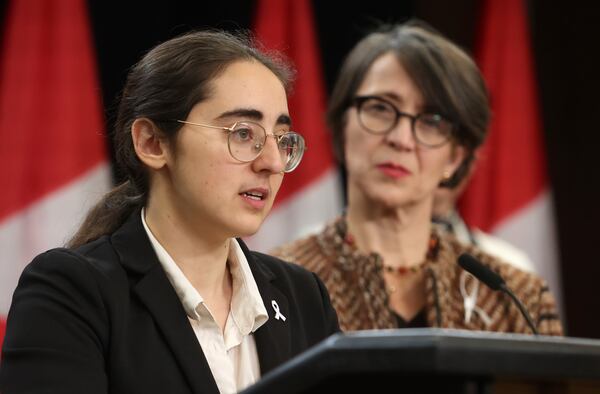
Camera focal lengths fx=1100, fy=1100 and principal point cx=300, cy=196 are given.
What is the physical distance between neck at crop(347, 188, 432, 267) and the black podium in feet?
6.61

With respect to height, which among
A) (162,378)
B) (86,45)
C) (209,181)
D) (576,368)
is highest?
(86,45)

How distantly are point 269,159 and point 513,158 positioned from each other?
3.26 m

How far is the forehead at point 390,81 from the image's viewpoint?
3312 millimetres

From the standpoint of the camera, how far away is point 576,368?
4.17ft

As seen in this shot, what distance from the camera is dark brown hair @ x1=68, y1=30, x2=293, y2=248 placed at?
2127mm

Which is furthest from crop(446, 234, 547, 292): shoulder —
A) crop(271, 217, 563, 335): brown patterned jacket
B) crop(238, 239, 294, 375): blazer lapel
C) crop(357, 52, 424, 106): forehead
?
crop(238, 239, 294, 375): blazer lapel

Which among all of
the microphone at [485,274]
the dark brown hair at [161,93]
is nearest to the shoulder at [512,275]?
the microphone at [485,274]

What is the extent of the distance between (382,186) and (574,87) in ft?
7.13

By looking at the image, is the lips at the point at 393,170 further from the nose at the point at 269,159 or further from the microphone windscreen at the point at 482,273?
the nose at the point at 269,159

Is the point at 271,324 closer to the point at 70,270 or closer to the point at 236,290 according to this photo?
the point at 236,290

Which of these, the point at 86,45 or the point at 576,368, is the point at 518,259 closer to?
the point at 86,45

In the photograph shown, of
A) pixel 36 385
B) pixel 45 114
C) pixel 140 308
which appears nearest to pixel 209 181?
pixel 140 308

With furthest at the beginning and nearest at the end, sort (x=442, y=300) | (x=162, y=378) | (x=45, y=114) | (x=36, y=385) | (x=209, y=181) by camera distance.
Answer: (x=45, y=114) → (x=442, y=300) → (x=209, y=181) → (x=162, y=378) → (x=36, y=385)

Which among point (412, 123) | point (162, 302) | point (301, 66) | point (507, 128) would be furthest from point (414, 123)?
point (507, 128)
